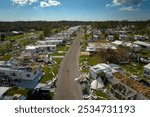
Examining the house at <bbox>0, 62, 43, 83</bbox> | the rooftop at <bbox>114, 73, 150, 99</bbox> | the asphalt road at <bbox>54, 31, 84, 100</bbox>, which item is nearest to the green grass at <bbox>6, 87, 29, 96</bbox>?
the house at <bbox>0, 62, 43, 83</bbox>

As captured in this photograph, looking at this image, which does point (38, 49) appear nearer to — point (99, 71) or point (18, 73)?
point (18, 73)

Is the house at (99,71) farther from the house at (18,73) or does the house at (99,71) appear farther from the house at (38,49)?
the house at (38,49)

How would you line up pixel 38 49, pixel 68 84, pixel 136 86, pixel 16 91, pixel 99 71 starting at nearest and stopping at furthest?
pixel 136 86 → pixel 16 91 → pixel 68 84 → pixel 99 71 → pixel 38 49

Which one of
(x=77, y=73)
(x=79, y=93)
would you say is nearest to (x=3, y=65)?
(x=77, y=73)

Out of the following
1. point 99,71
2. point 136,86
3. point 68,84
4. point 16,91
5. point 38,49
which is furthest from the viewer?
point 38,49

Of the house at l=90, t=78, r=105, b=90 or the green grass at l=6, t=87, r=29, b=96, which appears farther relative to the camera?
the house at l=90, t=78, r=105, b=90

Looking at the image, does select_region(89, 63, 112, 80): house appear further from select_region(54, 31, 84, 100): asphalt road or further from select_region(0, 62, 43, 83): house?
select_region(0, 62, 43, 83): house

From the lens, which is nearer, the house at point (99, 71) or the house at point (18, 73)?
the house at point (99, 71)

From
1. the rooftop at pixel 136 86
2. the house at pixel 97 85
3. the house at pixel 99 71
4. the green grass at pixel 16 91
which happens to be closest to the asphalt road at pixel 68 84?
the house at pixel 97 85

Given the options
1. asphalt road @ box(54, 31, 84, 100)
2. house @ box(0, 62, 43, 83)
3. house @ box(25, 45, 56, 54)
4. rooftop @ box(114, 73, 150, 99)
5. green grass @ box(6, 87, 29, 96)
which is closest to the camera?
rooftop @ box(114, 73, 150, 99)

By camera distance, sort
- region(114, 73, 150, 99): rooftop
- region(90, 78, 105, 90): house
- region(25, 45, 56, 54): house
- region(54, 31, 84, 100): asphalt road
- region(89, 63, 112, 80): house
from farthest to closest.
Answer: region(25, 45, 56, 54): house → region(89, 63, 112, 80): house → region(90, 78, 105, 90): house → region(54, 31, 84, 100): asphalt road → region(114, 73, 150, 99): rooftop

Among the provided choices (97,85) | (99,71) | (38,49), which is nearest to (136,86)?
(97,85)
